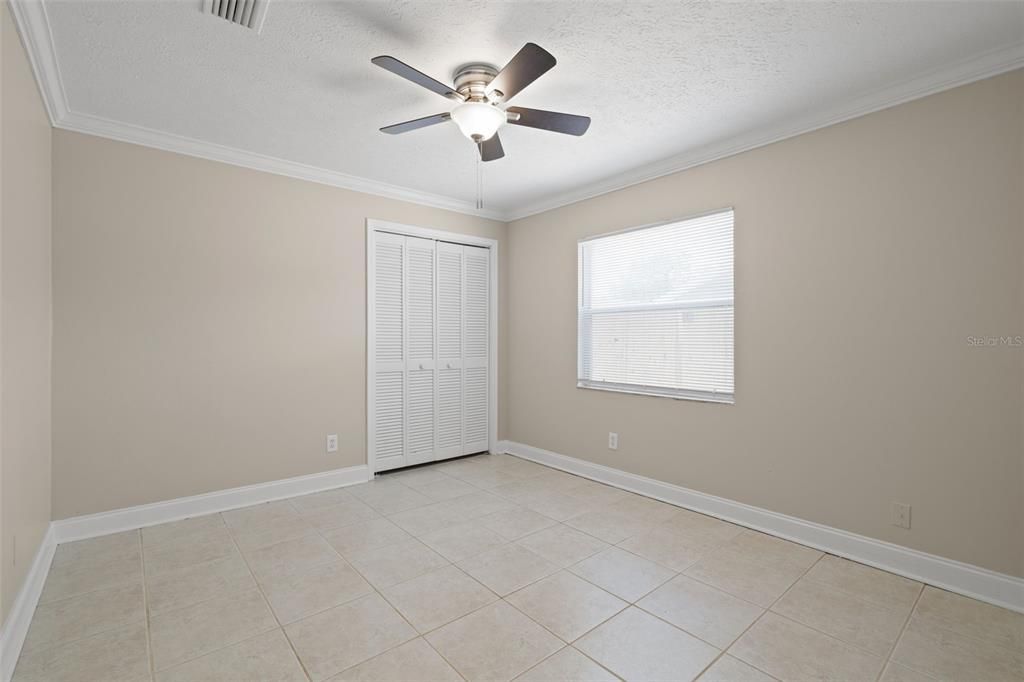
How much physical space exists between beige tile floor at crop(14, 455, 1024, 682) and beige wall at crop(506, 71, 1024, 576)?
1.24ft

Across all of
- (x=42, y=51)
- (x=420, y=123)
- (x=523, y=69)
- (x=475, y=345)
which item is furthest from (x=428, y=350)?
(x=42, y=51)

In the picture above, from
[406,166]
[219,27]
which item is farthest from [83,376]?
[406,166]

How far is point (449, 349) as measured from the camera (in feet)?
15.4

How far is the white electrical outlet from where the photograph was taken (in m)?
2.47

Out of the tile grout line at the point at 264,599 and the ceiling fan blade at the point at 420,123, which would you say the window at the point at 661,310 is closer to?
the ceiling fan blade at the point at 420,123

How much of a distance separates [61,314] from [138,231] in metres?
0.65

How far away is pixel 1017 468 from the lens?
7.14ft

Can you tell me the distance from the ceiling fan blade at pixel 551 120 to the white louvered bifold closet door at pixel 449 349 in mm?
2325

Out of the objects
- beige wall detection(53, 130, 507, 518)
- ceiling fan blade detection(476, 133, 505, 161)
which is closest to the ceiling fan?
ceiling fan blade detection(476, 133, 505, 161)

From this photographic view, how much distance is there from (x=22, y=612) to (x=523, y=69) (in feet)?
9.95

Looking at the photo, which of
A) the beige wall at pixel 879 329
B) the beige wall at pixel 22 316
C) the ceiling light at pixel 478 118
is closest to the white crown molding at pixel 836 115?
the beige wall at pixel 879 329

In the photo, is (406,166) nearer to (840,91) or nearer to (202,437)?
(202,437)

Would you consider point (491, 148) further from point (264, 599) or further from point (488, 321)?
point (264, 599)

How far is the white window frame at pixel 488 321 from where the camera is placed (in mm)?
4109
